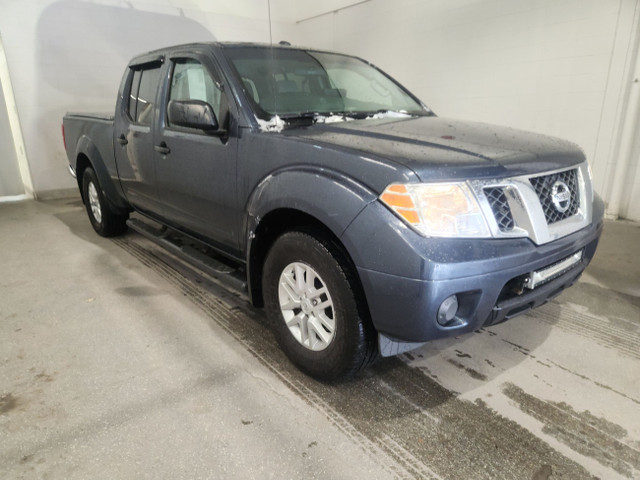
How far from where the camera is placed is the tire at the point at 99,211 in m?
4.05

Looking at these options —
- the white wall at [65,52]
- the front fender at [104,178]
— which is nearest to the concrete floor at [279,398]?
the front fender at [104,178]

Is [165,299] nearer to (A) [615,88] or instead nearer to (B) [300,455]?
(B) [300,455]

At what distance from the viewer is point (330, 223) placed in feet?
5.57

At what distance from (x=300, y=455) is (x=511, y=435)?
87 centimetres

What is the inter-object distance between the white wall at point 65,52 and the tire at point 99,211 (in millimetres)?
2544

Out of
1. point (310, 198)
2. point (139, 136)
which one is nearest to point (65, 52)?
point (139, 136)

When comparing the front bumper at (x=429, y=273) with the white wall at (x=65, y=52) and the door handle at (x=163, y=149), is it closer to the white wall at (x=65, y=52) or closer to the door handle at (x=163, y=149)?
the door handle at (x=163, y=149)

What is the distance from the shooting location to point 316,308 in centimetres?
193

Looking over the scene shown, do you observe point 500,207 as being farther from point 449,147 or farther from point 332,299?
point 332,299

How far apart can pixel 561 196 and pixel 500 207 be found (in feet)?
1.38

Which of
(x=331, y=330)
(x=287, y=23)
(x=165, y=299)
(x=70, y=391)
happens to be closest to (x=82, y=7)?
(x=287, y=23)

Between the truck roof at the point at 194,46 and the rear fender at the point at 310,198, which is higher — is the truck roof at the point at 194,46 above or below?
above

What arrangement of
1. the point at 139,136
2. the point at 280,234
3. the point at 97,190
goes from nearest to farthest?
the point at 280,234 → the point at 139,136 → the point at 97,190

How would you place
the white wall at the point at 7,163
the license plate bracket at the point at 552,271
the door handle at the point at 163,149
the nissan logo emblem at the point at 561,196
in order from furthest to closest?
the white wall at the point at 7,163, the door handle at the point at 163,149, the nissan logo emblem at the point at 561,196, the license plate bracket at the point at 552,271
